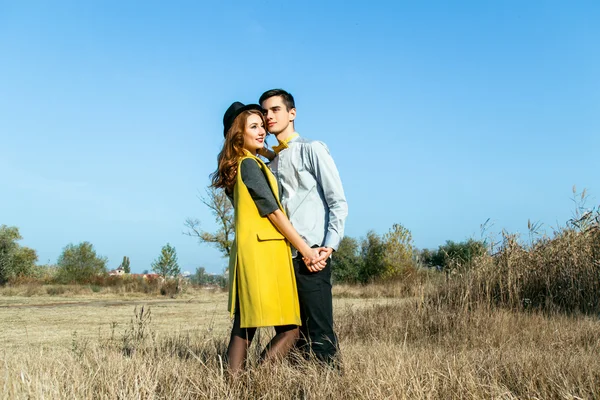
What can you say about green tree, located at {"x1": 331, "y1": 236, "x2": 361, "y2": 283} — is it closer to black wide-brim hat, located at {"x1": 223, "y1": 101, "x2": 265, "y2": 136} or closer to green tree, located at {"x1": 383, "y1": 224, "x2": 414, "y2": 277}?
green tree, located at {"x1": 383, "y1": 224, "x2": 414, "y2": 277}

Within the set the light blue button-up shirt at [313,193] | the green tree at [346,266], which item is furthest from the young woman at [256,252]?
the green tree at [346,266]

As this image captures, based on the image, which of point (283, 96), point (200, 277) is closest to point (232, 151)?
point (283, 96)

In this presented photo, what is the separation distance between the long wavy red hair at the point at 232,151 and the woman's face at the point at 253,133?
0.02 m

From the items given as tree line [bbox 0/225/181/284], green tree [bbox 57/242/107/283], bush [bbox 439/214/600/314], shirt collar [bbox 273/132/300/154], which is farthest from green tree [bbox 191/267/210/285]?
shirt collar [bbox 273/132/300/154]

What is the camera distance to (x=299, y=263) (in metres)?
3.38

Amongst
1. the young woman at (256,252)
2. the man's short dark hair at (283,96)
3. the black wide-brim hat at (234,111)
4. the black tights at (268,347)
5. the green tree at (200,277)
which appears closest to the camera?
the young woman at (256,252)

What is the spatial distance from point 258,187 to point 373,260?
3610cm

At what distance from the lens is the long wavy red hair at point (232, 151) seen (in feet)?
11.2

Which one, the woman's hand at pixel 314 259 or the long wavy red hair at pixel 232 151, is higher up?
the long wavy red hair at pixel 232 151

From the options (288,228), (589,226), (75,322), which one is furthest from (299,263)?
(75,322)

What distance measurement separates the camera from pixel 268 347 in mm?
3402

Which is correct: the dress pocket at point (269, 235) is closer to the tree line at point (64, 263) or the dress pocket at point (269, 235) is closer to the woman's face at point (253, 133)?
the woman's face at point (253, 133)

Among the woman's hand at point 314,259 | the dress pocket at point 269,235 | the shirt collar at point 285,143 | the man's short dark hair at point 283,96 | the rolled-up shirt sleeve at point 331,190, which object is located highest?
the man's short dark hair at point 283,96

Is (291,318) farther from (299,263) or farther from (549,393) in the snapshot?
(549,393)
